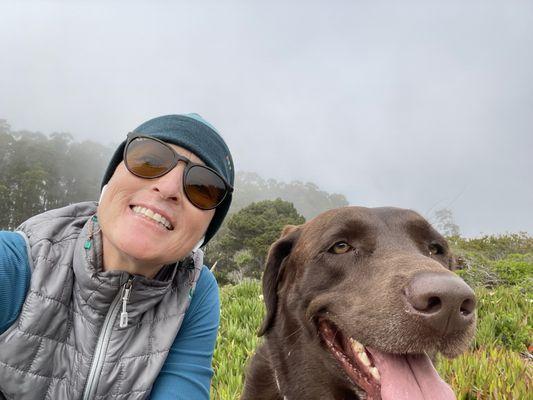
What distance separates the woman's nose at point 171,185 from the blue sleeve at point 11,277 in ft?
2.29

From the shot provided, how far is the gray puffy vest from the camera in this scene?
1.94m

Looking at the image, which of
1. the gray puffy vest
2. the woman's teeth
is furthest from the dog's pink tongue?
the woman's teeth

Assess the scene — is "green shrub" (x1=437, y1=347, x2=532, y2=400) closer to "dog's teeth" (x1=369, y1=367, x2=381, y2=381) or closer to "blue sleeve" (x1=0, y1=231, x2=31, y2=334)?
"dog's teeth" (x1=369, y1=367, x2=381, y2=381)

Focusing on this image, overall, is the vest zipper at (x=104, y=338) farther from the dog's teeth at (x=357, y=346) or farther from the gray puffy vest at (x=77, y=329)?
the dog's teeth at (x=357, y=346)

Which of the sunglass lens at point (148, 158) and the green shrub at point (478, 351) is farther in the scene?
the green shrub at point (478, 351)

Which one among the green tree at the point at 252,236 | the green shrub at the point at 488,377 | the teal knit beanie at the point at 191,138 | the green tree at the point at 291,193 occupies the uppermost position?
the teal knit beanie at the point at 191,138

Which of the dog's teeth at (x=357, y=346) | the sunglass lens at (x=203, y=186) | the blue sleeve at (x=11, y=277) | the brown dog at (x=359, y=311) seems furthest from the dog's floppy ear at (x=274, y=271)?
the blue sleeve at (x=11, y=277)

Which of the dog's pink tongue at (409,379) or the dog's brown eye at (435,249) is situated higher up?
the dog's brown eye at (435,249)

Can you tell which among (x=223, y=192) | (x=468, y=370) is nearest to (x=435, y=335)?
(x=223, y=192)

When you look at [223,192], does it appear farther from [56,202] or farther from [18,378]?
[56,202]

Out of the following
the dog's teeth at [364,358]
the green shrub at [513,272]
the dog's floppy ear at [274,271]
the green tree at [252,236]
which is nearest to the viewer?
the dog's teeth at [364,358]

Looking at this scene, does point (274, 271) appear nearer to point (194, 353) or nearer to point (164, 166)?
point (194, 353)

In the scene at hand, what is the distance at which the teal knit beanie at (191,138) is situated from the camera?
2.29 m

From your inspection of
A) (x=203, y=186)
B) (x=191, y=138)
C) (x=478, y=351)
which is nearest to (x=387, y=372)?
(x=203, y=186)
